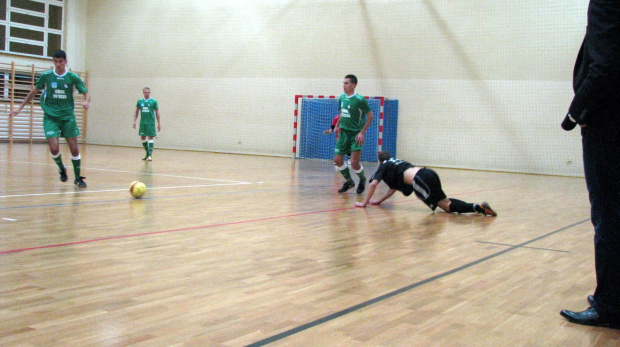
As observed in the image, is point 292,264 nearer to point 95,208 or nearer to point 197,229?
point 197,229

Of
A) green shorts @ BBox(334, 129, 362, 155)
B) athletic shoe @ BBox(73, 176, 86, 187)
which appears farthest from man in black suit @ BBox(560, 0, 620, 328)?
athletic shoe @ BBox(73, 176, 86, 187)

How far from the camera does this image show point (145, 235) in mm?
5082

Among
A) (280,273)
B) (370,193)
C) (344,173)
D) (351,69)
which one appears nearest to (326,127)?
(351,69)

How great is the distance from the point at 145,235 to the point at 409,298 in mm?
2581

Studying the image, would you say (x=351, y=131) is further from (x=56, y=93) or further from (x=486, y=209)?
(x=56, y=93)

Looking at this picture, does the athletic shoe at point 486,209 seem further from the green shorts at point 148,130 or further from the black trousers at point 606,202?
the green shorts at point 148,130

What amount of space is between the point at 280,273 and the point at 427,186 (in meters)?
3.66

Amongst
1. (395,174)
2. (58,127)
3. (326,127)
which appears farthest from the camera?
(326,127)

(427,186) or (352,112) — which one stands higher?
(352,112)

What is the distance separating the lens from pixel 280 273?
3926mm

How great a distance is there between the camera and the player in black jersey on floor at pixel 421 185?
719cm

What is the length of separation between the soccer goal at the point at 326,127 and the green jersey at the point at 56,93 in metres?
11.1

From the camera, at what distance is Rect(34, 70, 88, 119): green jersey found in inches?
344

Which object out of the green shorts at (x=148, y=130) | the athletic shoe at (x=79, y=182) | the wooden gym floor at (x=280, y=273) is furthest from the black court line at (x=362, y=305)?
the green shorts at (x=148, y=130)
